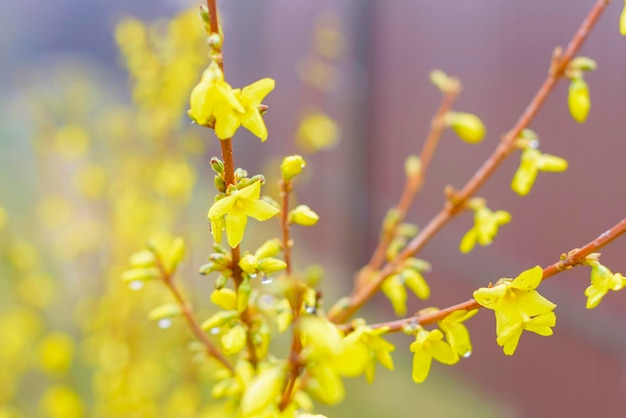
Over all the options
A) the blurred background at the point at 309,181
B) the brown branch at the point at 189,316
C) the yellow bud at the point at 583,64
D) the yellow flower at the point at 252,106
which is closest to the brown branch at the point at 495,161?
the yellow bud at the point at 583,64

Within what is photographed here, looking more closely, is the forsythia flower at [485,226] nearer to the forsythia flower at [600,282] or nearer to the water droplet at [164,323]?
the forsythia flower at [600,282]

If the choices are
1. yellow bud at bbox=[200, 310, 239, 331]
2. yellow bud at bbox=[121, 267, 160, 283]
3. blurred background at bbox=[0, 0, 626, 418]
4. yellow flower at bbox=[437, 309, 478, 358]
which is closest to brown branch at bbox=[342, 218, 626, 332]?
yellow flower at bbox=[437, 309, 478, 358]

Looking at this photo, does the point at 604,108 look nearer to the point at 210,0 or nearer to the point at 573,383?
the point at 573,383

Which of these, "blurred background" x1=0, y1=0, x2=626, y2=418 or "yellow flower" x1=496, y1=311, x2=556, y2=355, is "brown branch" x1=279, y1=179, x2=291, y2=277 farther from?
"blurred background" x1=0, y1=0, x2=626, y2=418

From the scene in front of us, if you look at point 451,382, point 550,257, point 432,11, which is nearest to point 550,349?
point 550,257

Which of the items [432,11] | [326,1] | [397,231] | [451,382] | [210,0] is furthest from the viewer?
[326,1]

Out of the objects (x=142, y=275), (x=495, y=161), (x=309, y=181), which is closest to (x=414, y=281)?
(x=495, y=161)
